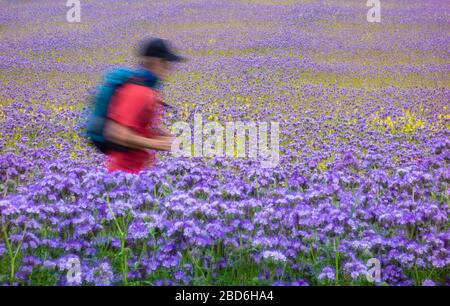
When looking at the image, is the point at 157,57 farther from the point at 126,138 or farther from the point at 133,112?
the point at 126,138

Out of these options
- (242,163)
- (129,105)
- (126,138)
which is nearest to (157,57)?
(129,105)

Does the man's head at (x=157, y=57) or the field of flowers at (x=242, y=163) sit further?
the man's head at (x=157, y=57)

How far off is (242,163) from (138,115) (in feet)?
5.50

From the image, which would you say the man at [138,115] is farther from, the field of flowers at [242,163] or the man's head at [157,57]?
the field of flowers at [242,163]

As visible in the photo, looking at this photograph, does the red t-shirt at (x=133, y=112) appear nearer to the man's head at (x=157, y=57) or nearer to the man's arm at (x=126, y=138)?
the man's arm at (x=126, y=138)

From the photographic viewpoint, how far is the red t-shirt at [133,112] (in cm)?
316

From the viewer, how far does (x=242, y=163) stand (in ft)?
15.4

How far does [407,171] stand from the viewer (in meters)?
4.03

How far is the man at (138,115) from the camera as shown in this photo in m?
3.16

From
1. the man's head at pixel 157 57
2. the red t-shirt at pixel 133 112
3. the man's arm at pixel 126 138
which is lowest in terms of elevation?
the man's arm at pixel 126 138

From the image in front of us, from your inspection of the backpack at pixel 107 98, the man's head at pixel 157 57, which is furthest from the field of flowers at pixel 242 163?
the man's head at pixel 157 57

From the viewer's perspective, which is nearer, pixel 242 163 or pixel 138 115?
pixel 138 115

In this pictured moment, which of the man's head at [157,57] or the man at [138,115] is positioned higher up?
the man's head at [157,57]

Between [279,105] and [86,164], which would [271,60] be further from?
[86,164]
